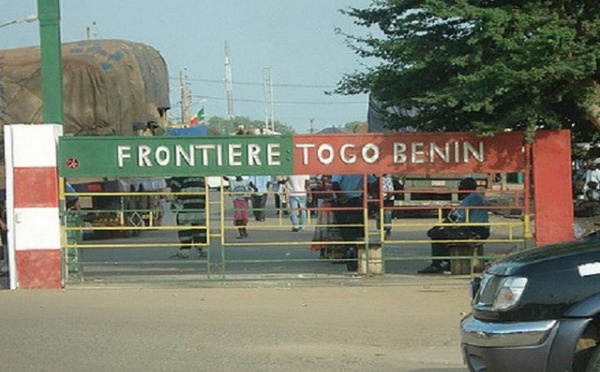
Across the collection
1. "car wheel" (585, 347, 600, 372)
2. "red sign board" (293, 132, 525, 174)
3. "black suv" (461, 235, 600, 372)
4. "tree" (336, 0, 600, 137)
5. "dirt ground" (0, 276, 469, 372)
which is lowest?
"dirt ground" (0, 276, 469, 372)

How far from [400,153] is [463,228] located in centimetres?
158

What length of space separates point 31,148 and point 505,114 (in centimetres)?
665

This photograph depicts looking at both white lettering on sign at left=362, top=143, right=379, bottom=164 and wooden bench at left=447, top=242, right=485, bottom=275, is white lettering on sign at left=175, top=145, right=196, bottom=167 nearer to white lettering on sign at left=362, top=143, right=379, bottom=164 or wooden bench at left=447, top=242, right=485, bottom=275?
white lettering on sign at left=362, top=143, right=379, bottom=164

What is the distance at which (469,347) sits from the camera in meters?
7.44

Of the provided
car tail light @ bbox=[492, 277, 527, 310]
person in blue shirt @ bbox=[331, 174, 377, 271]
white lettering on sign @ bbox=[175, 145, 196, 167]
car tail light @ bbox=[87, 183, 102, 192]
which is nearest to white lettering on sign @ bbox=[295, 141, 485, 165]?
white lettering on sign @ bbox=[175, 145, 196, 167]

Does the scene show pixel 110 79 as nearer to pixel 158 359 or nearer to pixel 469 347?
pixel 158 359

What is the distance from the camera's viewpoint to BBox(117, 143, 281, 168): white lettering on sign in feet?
50.8

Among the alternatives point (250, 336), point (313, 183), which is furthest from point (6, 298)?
point (313, 183)

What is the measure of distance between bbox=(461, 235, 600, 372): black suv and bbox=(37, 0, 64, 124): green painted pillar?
984 cm

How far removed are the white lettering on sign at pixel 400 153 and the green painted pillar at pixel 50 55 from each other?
11.8 ft

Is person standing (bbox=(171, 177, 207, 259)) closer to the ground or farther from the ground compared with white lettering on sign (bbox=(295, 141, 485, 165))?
closer to the ground

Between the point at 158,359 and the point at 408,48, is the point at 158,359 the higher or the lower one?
the lower one

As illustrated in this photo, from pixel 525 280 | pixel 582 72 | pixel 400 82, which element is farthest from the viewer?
pixel 400 82

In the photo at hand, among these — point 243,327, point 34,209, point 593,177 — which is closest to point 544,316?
point 243,327
